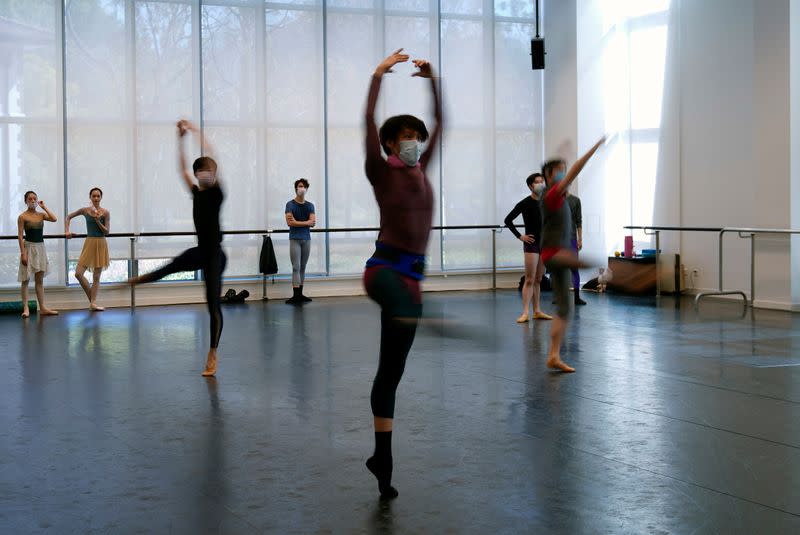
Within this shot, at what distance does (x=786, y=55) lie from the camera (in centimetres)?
1165

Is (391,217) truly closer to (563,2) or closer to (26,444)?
(26,444)

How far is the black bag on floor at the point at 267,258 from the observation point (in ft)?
46.8

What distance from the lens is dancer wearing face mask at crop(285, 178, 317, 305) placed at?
555 inches

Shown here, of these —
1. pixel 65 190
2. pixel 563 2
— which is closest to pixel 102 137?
pixel 65 190

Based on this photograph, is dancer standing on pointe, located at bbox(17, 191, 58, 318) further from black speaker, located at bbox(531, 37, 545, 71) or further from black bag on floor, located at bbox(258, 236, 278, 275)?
black speaker, located at bbox(531, 37, 545, 71)

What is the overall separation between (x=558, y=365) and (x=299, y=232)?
758 cm

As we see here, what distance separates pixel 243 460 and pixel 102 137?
1019cm

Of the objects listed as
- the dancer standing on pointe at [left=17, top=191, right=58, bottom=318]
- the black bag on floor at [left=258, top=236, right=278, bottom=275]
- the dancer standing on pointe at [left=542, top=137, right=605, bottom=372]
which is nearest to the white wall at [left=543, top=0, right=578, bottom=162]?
the black bag on floor at [left=258, top=236, right=278, bottom=275]

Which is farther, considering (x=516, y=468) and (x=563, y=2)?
(x=563, y=2)

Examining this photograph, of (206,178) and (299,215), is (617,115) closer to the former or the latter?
(299,215)

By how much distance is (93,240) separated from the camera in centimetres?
1309

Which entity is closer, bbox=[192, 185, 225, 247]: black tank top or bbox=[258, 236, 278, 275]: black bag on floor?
bbox=[192, 185, 225, 247]: black tank top

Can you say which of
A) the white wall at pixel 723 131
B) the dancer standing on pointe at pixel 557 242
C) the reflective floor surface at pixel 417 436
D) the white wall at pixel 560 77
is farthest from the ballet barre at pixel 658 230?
the dancer standing on pointe at pixel 557 242

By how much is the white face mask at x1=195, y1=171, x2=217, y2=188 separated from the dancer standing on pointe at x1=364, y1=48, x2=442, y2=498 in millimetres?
3038
